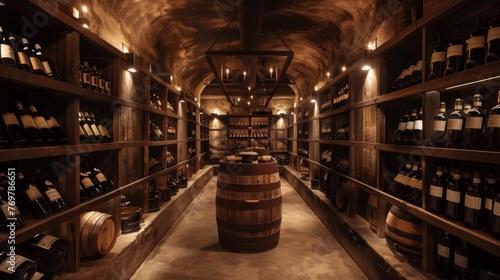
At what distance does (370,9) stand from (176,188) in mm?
4441

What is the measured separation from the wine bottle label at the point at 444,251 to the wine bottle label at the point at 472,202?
46 centimetres

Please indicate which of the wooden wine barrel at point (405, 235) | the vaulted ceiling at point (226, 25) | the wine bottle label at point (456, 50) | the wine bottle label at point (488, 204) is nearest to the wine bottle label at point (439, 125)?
the wine bottle label at point (456, 50)

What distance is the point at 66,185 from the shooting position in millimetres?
2193

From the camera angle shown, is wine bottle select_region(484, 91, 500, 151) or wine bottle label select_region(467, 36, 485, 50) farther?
wine bottle label select_region(467, 36, 485, 50)

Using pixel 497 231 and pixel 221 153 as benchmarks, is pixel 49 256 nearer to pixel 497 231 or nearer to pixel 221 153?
pixel 497 231

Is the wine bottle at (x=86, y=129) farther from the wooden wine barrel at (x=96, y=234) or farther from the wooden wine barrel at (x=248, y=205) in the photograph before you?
the wooden wine barrel at (x=248, y=205)

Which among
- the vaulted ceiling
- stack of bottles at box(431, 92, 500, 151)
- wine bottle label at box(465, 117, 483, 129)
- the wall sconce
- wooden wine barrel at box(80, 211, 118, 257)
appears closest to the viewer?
stack of bottles at box(431, 92, 500, 151)

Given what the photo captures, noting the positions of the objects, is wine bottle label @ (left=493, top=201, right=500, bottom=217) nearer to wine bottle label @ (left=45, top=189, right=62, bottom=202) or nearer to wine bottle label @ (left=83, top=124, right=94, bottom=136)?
wine bottle label @ (left=45, top=189, right=62, bottom=202)

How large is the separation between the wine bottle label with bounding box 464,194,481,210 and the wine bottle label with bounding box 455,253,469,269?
1.30 ft

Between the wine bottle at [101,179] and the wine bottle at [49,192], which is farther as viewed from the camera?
the wine bottle at [101,179]

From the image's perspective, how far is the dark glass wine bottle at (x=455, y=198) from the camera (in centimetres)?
195

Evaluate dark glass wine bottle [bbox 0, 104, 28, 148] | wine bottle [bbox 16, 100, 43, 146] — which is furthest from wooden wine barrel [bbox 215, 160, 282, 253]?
dark glass wine bottle [bbox 0, 104, 28, 148]

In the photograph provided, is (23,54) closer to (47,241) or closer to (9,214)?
(9,214)

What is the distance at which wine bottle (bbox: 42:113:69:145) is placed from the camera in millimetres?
2175
